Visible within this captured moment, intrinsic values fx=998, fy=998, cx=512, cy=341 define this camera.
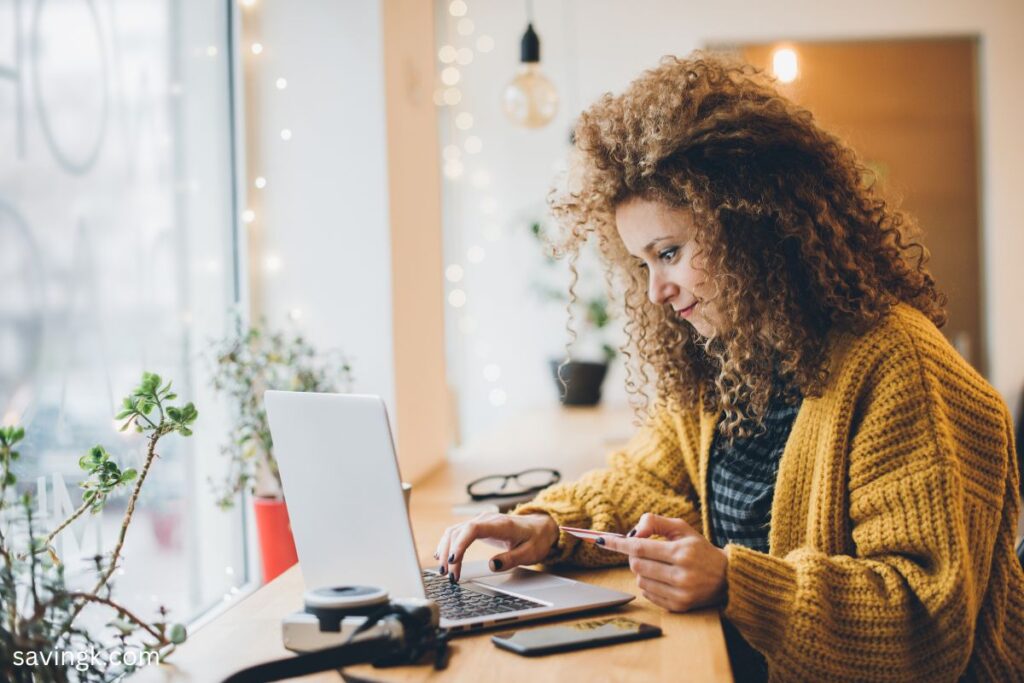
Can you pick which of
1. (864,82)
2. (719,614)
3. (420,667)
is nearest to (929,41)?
(864,82)

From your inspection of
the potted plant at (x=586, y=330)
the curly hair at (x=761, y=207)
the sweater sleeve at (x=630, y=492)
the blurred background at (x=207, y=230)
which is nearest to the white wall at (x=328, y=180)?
the blurred background at (x=207, y=230)

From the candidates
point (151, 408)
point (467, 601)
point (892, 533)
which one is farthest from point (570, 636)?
point (151, 408)

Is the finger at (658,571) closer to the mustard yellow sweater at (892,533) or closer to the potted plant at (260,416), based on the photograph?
the mustard yellow sweater at (892,533)

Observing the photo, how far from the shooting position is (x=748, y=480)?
148 cm

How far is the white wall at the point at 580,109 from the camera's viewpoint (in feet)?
14.7

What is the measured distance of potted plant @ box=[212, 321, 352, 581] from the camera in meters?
1.94

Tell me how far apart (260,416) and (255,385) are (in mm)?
117

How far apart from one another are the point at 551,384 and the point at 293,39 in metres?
2.55

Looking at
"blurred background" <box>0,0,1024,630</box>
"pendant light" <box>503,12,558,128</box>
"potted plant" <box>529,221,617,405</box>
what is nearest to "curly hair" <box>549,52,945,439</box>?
"blurred background" <box>0,0,1024,630</box>

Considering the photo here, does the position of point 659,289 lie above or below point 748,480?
above

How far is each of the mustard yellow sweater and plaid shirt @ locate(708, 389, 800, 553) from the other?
74mm

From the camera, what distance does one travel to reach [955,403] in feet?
4.11

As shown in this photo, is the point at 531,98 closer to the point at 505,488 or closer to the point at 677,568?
the point at 505,488

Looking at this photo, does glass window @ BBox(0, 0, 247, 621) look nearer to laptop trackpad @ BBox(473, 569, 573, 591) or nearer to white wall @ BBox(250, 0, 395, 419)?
white wall @ BBox(250, 0, 395, 419)
